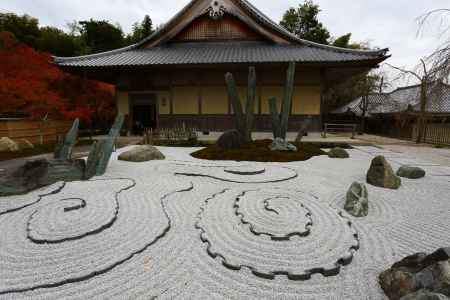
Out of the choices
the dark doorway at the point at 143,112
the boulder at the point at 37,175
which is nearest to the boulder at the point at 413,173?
the boulder at the point at 37,175

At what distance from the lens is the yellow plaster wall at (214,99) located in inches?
464

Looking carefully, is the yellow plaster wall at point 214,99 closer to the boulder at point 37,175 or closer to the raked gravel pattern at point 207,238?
the raked gravel pattern at point 207,238

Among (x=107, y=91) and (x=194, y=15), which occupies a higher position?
(x=194, y=15)

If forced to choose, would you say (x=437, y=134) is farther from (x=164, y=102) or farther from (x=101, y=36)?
(x=101, y=36)

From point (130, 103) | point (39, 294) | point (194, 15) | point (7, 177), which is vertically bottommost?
point (39, 294)

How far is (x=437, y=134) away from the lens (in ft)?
35.7

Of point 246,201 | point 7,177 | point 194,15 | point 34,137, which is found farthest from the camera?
point 194,15

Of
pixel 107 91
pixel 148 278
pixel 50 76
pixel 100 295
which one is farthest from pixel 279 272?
pixel 107 91

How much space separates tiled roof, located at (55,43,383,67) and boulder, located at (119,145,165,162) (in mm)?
5490

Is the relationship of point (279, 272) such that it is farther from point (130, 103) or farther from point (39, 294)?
point (130, 103)

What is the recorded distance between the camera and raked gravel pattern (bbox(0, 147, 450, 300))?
178 centimetres

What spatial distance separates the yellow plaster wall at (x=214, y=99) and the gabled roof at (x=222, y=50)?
1.58 m

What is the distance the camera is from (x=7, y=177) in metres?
3.67

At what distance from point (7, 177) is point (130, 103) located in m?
9.09
